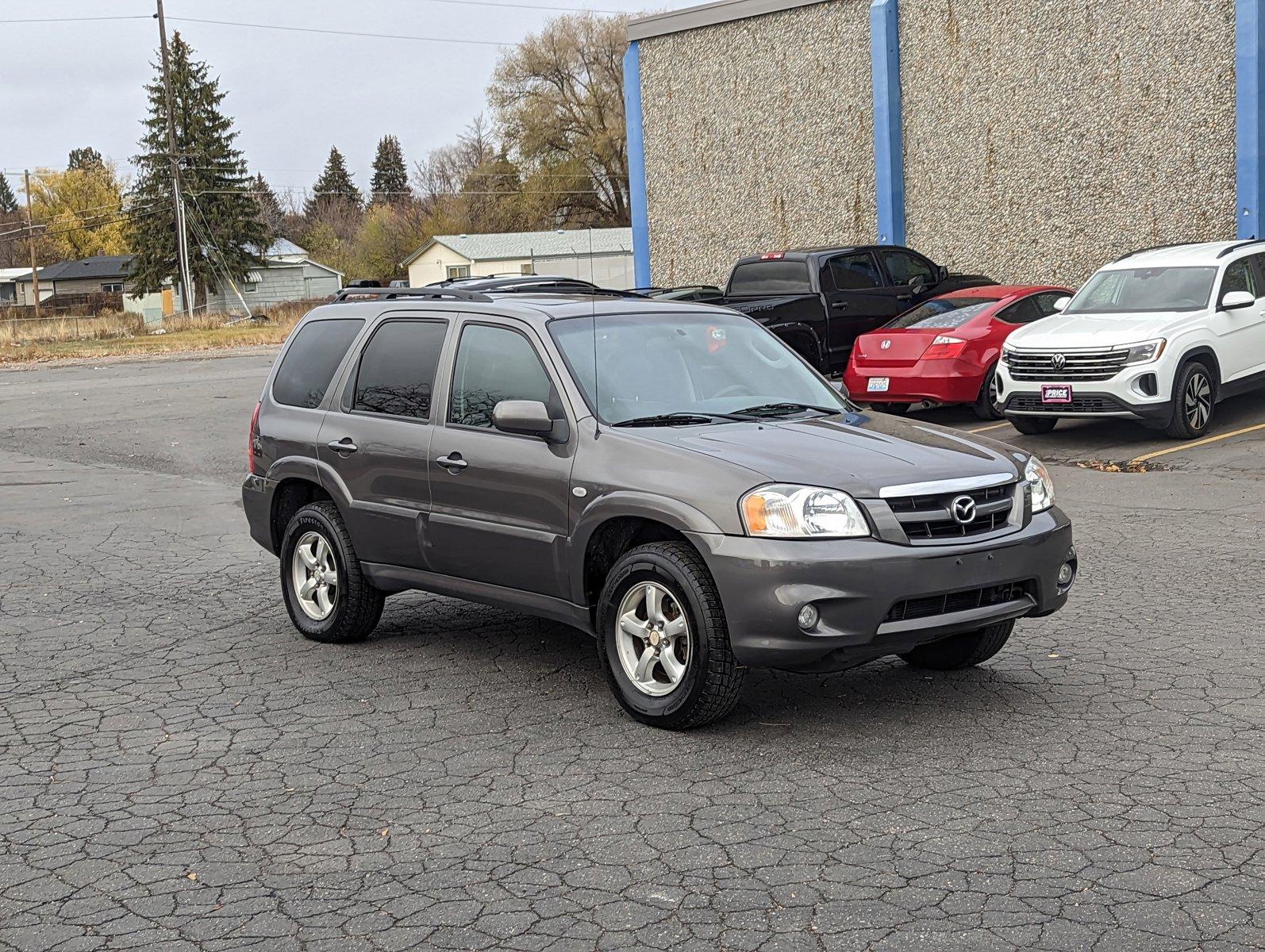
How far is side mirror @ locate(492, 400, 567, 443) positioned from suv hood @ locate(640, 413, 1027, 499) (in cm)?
41

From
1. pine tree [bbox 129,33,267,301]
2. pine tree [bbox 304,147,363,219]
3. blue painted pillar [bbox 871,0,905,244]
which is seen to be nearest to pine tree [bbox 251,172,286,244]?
pine tree [bbox 304,147,363,219]

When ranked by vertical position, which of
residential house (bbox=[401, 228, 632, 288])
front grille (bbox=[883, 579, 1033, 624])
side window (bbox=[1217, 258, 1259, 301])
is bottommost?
front grille (bbox=[883, 579, 1033, 624])

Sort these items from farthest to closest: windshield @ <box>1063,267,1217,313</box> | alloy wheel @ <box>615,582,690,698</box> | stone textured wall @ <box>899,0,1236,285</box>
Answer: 1. stone textured wall @ <box>899,0,1236,285</box>
2. windshield @ <box>1063,267,1217,313</box>
3. alloy wheel @ <box>615,582,690,698</box>

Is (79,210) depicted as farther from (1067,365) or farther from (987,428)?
(1067,365)

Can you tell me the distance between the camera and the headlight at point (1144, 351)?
13.9m

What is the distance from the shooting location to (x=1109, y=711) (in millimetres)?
5906

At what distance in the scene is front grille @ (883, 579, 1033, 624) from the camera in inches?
216

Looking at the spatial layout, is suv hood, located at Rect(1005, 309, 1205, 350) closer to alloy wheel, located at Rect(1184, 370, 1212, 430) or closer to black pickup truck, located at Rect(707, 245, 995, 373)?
alloy wheel, located at Rect(1184, 370, 1212, 430)

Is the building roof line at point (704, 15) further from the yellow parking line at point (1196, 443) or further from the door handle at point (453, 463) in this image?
the door handle at point (453, 463)

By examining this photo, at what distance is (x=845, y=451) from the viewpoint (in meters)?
5.85

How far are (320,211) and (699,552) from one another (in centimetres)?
12941

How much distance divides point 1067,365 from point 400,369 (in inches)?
348

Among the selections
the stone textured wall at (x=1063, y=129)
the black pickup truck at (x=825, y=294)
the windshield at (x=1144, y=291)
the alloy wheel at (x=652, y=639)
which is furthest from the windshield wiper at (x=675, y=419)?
the stone textured wall at (x=1063, y=129)

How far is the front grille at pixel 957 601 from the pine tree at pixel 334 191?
130758mm
